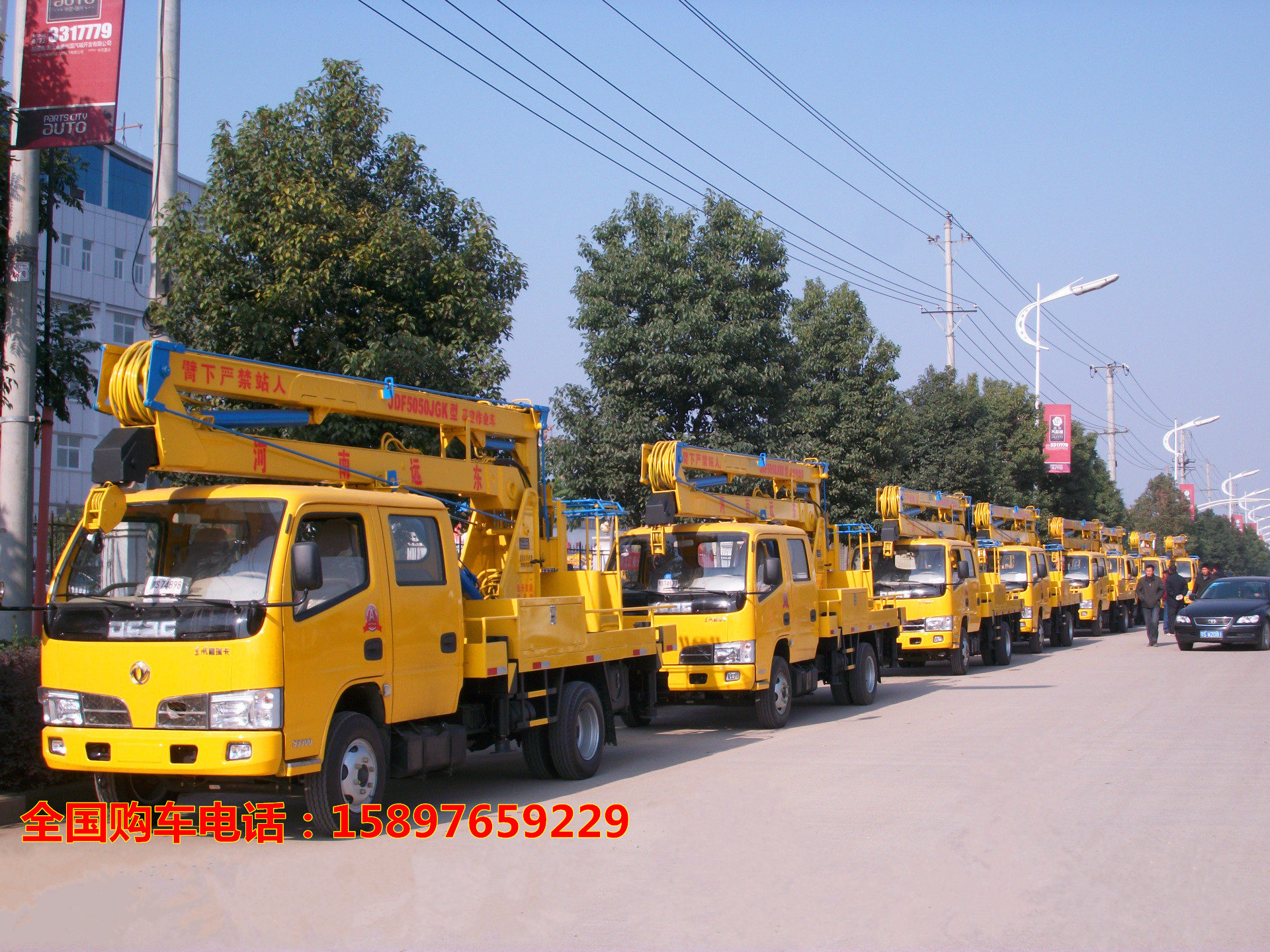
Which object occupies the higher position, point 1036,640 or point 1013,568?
point 1013,568

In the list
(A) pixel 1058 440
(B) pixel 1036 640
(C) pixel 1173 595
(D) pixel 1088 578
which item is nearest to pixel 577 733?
(B) pixel 1036 640

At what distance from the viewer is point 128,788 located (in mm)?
7820

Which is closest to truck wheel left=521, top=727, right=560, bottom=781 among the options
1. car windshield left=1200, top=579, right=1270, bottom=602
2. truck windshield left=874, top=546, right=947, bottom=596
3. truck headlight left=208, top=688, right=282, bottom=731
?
truck headlight left=208, top=688, right=282, bottom=731

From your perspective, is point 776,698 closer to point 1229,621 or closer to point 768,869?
point 768,869

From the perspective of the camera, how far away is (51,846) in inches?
285

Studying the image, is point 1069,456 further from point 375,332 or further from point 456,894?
point 456,894

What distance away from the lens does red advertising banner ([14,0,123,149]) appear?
954cm

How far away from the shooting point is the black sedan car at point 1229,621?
2369 cm

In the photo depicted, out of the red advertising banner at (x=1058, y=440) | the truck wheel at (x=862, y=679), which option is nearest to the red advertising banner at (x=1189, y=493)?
the red advertising banner at (x=1058, y=440)

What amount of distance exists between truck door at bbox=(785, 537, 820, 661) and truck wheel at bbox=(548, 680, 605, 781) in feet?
13.1

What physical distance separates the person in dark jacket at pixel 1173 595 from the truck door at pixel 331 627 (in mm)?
24661

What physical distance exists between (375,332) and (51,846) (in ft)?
18.8

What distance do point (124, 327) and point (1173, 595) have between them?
34.7 m

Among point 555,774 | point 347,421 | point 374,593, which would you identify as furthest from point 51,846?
point 347,421
